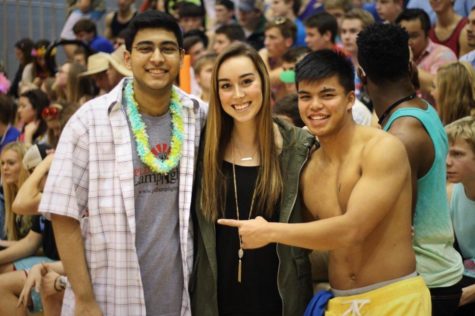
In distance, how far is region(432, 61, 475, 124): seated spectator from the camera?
18.2 ft

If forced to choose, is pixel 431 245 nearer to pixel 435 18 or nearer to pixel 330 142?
pixel 330 142

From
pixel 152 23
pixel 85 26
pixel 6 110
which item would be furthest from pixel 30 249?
pixel 85 26

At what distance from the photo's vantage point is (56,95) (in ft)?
33.7

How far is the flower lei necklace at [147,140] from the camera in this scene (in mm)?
3604

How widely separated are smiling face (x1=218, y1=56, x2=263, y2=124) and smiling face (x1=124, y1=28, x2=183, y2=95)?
10.1 inches

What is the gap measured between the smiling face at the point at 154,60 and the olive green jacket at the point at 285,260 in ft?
1.71

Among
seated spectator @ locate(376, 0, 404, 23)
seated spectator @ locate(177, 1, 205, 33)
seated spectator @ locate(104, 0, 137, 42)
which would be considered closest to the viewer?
seated spectator @ locate(376, 0, 404, 23)

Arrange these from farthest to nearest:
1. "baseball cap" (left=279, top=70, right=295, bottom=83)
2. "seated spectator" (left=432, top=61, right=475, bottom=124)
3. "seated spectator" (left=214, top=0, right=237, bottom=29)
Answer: "seated spectator" (left=214, top=0, right=237, bottom=29) → "baseball cap" (left=279, top=70, right=295, bottom=83) → "seated spectator" (left=432, top=61, right=475, bottom=124)

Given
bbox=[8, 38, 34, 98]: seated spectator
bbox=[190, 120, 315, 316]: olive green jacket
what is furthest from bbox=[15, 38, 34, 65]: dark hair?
bbox=[190, 120, 315, 316]: olive green jacket

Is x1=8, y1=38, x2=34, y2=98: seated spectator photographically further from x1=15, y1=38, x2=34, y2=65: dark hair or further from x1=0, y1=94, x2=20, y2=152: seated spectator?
x1=0, y1=94, x2=20, y2=152: seated spectator

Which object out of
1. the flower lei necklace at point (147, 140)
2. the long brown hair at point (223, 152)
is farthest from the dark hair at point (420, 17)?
the flower lei necklace at point (147, 140)

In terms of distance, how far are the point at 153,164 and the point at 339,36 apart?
5.28m

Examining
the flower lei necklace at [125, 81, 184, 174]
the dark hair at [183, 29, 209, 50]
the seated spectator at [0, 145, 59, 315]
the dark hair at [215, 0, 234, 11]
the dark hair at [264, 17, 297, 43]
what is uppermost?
the dark hair at [215, 0, 234, 11]

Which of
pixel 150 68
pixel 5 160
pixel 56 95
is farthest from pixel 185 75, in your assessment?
pixel 56 95
